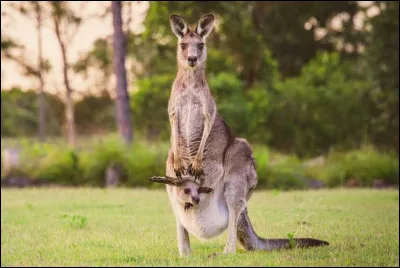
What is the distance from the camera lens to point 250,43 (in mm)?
30406

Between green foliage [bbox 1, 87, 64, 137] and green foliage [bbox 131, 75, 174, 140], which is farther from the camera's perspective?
green foliage [bbox 1, 87, 64, 137]

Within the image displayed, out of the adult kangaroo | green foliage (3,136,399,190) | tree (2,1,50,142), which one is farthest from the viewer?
tree (2,1,50,142)

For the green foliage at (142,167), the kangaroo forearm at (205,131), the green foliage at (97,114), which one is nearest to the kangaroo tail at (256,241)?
the kangaroo forearm at (205,131)

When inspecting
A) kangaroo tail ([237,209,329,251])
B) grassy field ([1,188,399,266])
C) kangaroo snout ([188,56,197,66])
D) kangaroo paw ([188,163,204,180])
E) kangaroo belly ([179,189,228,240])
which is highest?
kangaroo snout ([188,56,197,66])

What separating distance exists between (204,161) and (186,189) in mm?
521

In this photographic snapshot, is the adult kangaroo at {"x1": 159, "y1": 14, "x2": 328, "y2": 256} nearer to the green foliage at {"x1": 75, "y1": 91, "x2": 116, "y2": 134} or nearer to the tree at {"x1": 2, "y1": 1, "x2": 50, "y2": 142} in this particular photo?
the tree at {"x1": 2, "y1": 1, "x2": 50, "y2": 142}

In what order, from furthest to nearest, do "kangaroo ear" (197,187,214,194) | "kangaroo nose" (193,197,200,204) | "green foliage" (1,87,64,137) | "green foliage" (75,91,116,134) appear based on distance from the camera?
1. "green foliage" (75,91,116,134)
2. "green foliage" (1,87,64,137)
3. "kangaroo ear" (197,187,214,194)
4. "kangaroo nose" (193,197,200,204)

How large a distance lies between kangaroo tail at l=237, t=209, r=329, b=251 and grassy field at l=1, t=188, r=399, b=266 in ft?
0.65

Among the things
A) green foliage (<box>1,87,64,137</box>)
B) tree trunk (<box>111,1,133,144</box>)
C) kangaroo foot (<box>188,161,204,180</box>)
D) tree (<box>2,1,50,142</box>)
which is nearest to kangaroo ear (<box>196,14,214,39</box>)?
kangaroo foot (<box>188,161,204,180</box>)

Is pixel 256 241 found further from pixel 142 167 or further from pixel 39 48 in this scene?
pixel 39 48

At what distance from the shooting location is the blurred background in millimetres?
20406

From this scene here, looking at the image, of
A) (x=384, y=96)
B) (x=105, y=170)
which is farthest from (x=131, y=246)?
(x=384, y=96)

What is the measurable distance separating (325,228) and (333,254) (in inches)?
118

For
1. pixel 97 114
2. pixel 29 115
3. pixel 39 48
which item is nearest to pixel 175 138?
pixel 39 48
